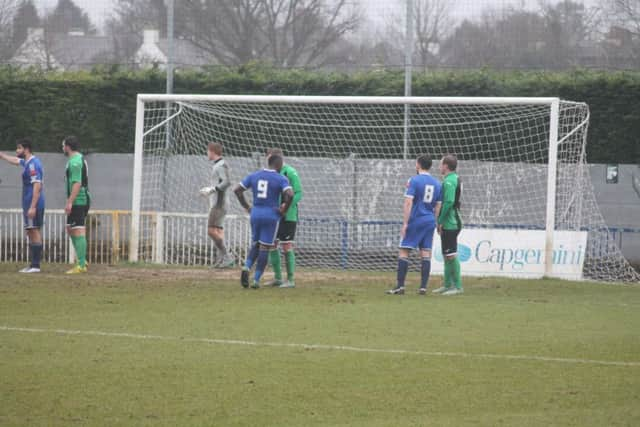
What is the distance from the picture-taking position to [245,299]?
42.2 feet

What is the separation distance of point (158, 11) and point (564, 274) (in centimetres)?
1146

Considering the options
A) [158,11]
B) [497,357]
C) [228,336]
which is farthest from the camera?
[158,11]

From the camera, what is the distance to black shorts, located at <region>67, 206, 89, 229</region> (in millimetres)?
15797

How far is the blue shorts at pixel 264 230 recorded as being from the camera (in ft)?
45.3

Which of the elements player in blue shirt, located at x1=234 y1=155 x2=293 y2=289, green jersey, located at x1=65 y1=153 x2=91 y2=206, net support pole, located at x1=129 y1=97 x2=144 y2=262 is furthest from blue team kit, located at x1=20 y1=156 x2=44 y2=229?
player in blue shirt, located at x1=234 y1=155 x2=293 y2=289

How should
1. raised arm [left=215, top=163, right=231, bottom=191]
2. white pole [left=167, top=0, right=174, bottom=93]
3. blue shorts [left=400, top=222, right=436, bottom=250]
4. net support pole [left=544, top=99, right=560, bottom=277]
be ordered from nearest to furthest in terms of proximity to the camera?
blue shorts [left=400, top=222, right=436, bottom=250] → net support pole [left=544, top=99, right=560, bottom=277] → raised arm [left=215, top=163, right=231, bottom=191] → white pole [left=167, top=0, right=174, bottom=93]

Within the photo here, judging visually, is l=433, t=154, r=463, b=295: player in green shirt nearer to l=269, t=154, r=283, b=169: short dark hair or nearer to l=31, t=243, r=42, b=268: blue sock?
l=269, t=154, r=283, b=169: short dark hair

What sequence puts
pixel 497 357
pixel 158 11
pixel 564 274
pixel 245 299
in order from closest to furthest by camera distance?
pixel 497 357 < pixel 245 299 < pixel 564 274 < pixel 158 11

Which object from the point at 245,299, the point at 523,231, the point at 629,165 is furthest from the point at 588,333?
the point at 629,165

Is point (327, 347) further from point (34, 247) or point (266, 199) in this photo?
point (34, 247)

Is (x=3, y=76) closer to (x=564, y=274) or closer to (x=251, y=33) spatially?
(x=251, y=33)

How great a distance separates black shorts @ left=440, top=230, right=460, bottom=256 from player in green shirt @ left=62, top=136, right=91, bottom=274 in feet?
19.1

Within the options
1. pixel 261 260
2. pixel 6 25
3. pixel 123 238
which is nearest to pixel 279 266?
pixel 261 260

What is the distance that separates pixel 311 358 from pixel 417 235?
17.9 ft
